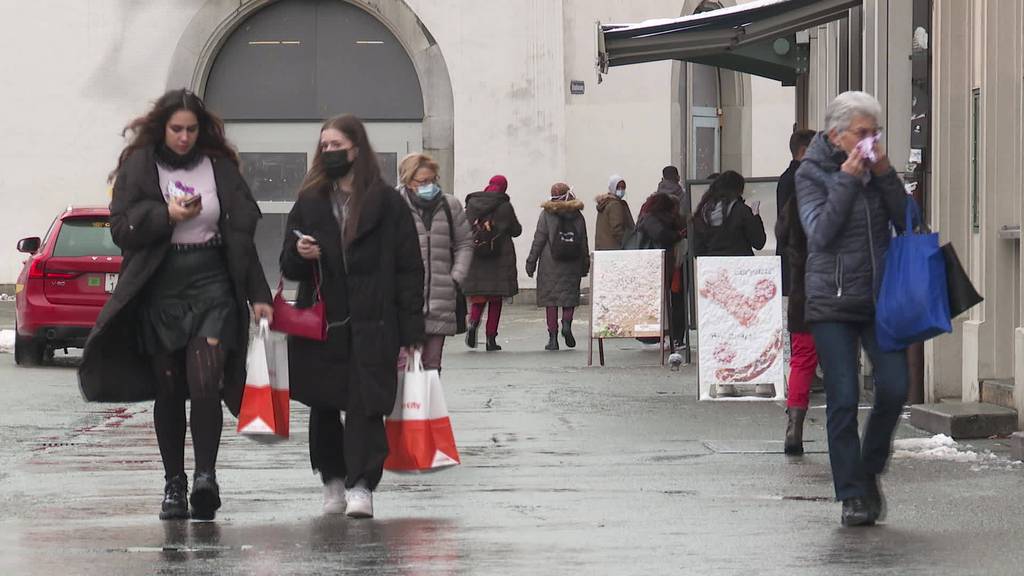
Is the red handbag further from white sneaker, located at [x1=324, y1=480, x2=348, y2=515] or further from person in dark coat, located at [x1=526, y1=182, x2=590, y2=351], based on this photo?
person in dark coat, located at [x1=526, y1=182, x2=590, y2=351]

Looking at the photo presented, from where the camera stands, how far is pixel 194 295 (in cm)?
834

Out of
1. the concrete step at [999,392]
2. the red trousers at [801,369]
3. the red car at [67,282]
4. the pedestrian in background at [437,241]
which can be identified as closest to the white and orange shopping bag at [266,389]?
the pedestrian in background at [437,241]

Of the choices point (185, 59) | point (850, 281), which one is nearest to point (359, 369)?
point (850, 281)

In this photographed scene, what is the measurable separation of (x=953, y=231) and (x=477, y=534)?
585 cm

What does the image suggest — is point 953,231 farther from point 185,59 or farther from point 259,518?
point 185,59

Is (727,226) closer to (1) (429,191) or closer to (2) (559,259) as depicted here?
(1) (429,191)

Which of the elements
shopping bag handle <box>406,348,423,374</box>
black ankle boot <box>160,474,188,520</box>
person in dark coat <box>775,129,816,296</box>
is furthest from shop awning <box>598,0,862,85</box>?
black ankle boot <box>160,474,188,520</box>

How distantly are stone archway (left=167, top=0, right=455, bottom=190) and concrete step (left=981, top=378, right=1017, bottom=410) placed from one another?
58.1 feet

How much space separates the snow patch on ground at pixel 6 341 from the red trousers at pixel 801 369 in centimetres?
1178

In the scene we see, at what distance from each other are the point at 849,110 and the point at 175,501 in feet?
10.2

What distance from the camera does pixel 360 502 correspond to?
825 cm

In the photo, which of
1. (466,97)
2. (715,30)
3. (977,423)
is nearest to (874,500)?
(977,423)

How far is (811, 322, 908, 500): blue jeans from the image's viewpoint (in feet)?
26.2

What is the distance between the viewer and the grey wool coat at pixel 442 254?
11711 mm
